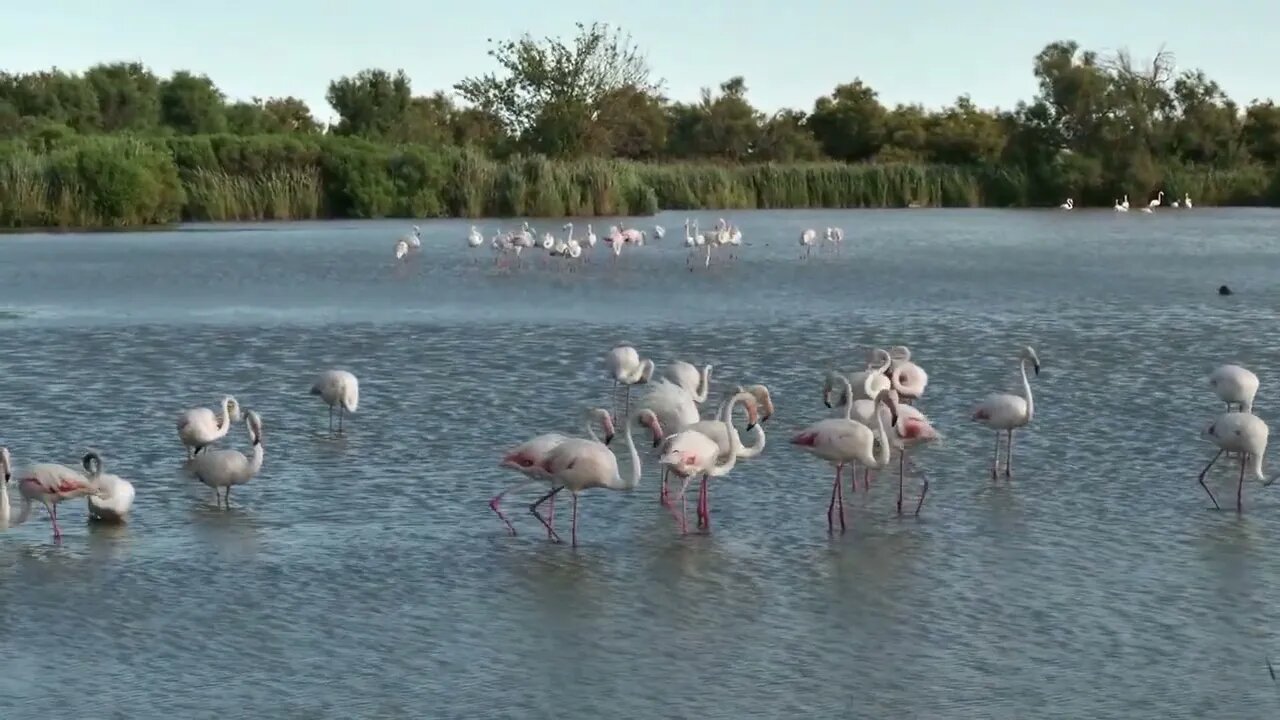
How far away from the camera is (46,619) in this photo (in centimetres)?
806

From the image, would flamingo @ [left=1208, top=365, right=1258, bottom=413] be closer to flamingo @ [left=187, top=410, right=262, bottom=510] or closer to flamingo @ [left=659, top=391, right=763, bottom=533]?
flamingo @ [left=659, top=391, right=763, bottom=533]

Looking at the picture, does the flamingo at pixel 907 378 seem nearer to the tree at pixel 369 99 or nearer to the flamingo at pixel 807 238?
the flamingo at pixel 807 238

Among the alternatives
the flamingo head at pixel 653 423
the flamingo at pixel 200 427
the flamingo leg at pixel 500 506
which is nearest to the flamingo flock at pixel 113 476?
the flamingo at pixel 200 427

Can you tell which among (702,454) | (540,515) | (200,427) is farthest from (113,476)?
(702,454)

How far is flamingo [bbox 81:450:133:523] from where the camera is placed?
9.62 meters

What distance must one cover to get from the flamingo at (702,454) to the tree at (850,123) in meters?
74.3

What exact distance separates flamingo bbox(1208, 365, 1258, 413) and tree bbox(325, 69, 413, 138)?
6670 centimetres

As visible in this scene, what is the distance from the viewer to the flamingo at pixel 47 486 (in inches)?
367

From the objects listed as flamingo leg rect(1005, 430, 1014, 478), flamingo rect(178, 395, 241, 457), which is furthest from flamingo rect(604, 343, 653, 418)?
flamingo rect(178, 395, 241, 457)

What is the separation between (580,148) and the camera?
66.6 metres

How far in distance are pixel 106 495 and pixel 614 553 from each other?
8.44 ft

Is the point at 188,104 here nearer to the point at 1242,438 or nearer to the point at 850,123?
the point at 850,123

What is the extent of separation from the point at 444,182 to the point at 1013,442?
37.7 meters

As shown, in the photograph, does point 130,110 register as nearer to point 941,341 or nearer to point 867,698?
point 941,341
